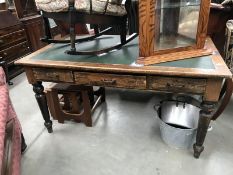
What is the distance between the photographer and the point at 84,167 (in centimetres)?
145

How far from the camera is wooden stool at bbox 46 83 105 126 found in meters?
1.72

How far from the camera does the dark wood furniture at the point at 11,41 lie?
8.50ft

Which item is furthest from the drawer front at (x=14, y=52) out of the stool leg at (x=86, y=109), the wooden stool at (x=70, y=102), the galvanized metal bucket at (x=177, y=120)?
the galvanized metal bucket at (x=177, y=120)

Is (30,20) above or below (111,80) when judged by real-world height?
above

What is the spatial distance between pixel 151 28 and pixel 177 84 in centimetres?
35

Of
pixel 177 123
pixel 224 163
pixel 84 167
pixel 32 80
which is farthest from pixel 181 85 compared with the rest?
pixel 32 80

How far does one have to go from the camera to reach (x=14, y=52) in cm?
279

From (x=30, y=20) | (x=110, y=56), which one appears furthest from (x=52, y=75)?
(x=30, y=20)

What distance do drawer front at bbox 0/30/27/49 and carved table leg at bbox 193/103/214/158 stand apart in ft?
7.97

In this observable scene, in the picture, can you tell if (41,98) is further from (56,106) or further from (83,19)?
(83,19)

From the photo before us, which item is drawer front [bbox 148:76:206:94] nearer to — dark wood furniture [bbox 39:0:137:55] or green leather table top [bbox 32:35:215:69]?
green leather table top [bbox 32:35:215:69]

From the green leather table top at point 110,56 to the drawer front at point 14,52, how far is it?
125 cm

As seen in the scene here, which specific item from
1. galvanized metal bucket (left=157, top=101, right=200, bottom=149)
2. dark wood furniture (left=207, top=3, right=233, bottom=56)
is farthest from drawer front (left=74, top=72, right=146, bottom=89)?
dark wood furniture (left=207, top=3, right=233, bottom=56)

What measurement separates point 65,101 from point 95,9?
90cm
